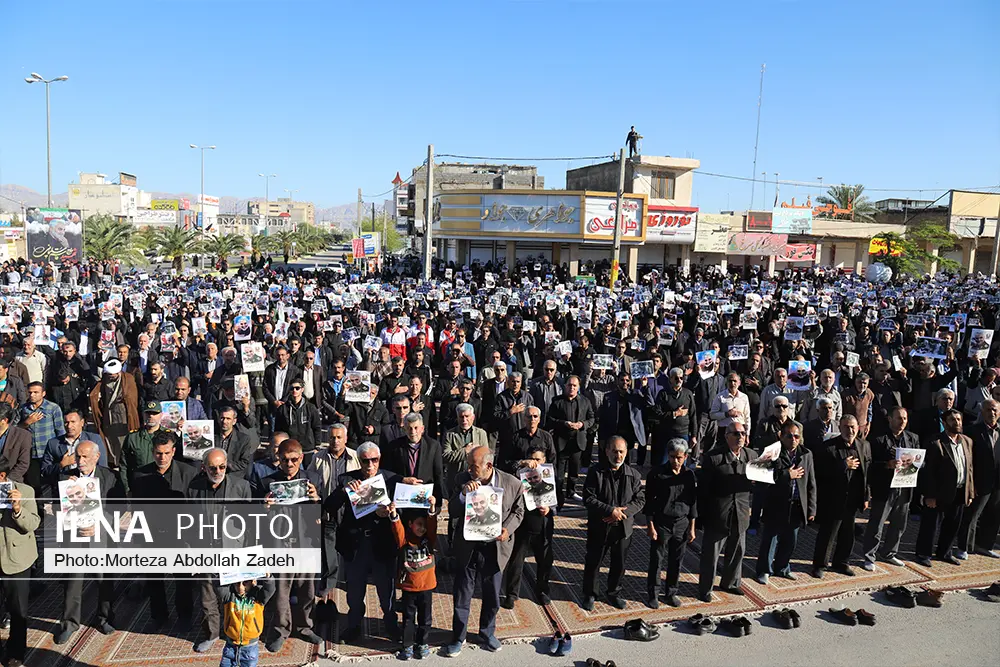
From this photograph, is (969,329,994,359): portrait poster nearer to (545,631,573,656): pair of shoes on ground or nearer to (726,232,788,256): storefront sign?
(545,631,573,656): pair of shoes on ground

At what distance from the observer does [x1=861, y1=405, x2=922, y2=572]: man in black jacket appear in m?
7.17

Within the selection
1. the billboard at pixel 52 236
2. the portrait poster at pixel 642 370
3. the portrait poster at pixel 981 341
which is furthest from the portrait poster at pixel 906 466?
the billboard at pixel 52 236

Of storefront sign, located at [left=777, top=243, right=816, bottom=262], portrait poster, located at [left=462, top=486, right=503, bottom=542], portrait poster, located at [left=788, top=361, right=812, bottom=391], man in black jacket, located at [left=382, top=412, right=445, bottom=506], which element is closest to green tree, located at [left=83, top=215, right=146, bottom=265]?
storefront sign, located at [left=777, top=243, right=816, bottom=262]

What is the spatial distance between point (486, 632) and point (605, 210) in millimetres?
34002

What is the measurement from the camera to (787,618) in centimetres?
616

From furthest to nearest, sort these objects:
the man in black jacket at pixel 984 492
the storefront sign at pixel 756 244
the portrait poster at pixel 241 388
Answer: the storefront sign at pixel 756 244 → the portrait poster at pixel 241 388 → the man in black jacket at pixel 984 492

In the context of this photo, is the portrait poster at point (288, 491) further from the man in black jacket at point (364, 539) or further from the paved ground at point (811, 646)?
the paved ground at point (811, 646)

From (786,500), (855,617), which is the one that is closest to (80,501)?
(786,500)

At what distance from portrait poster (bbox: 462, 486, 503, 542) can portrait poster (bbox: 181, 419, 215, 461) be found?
2712mm

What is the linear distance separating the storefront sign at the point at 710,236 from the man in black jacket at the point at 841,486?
36.6 m

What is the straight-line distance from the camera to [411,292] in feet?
73.2

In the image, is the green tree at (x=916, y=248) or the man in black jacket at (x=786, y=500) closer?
the man in black jacket at (x=786, y=500)

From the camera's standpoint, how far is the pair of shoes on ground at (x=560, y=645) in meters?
5.69

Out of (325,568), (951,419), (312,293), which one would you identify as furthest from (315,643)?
(312,293)
